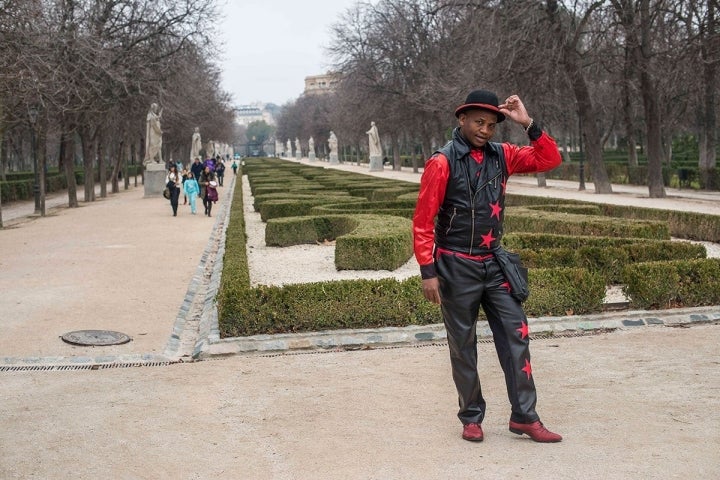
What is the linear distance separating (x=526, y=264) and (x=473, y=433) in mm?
5134

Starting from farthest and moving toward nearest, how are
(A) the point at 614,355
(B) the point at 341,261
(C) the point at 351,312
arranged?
(B) the point at 341,261 < (C) the point at 351,312 < (A) the point at 614,355

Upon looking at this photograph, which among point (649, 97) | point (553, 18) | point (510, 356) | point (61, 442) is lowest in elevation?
point (61, 442)

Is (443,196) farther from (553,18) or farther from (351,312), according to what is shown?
(553,18)

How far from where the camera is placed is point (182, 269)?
12.3 meters

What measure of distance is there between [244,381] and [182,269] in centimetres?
650

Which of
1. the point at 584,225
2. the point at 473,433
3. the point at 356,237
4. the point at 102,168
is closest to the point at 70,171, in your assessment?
the point at 102,168

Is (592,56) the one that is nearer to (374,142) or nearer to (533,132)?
(533,132)

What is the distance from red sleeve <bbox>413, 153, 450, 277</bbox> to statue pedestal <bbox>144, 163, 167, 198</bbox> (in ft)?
95.7

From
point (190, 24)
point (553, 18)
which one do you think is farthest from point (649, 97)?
point (190, 24)

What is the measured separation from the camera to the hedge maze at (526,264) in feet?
24.8

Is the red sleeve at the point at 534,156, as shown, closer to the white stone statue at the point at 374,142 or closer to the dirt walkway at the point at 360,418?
the dirt walkway at the point at 360,418

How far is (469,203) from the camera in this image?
4.57m

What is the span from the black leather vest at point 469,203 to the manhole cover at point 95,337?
4.00m

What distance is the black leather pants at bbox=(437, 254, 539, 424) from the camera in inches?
177
